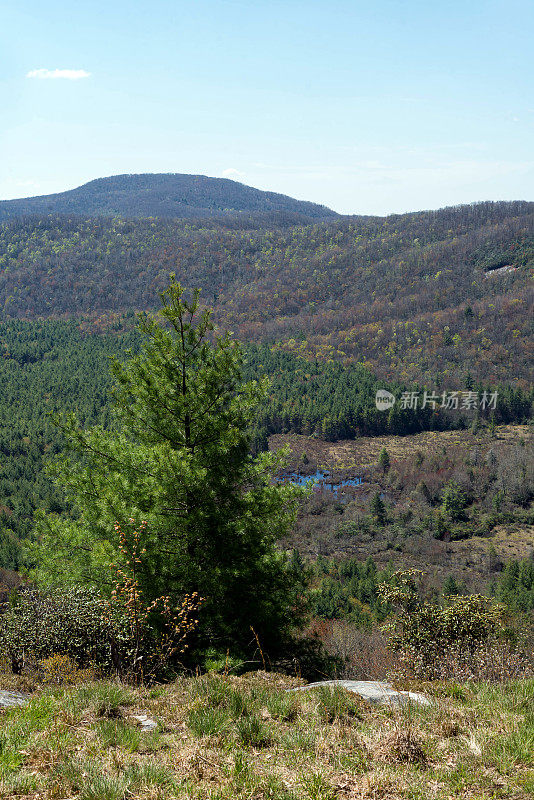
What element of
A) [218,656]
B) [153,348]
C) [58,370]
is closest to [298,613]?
[218,656]

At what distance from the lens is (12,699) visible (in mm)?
Result: 5445

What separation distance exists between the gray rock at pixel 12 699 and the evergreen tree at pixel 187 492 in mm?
3467

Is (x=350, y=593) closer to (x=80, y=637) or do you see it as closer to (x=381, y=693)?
(x=80, y=637)

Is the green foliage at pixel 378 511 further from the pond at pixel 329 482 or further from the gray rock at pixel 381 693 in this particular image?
the gray rock at pixel 381 693

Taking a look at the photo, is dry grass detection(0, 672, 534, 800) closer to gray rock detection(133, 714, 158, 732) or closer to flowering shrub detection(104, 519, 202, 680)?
gray rock detection(133, 714, 158, 732)

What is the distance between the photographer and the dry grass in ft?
12.1

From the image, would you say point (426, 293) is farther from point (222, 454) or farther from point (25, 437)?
point (222, 454)

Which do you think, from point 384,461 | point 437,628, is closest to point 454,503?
point 384,461

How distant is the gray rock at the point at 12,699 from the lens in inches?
205

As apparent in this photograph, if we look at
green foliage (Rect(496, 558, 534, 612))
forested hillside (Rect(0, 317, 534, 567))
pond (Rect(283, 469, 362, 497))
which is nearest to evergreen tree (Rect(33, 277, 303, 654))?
green foliage (Rect(496, 558, 534, 612))

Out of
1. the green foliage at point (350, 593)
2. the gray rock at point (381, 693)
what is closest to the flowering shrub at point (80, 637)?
the gray rock at point (381, 693)

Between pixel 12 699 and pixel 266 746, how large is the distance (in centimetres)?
301

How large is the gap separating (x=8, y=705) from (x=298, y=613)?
7.61 metres

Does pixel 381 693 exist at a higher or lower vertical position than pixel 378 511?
higher
